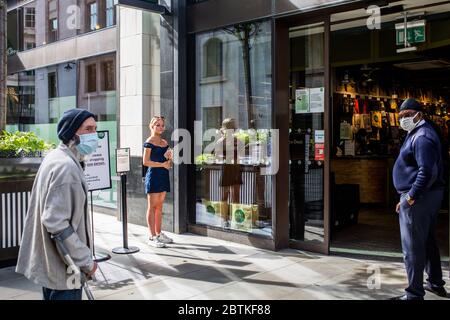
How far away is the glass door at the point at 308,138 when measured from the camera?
23.0 ft

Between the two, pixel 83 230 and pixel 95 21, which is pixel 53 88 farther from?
pixel 83 230

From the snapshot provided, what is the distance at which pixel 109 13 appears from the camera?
33.4 feet

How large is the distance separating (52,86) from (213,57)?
213 inches

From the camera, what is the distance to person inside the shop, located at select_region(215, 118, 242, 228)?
7953mm

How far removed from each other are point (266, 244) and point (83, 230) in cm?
428

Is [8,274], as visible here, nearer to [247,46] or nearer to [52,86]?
[247,46]

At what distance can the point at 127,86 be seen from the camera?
9422 mm

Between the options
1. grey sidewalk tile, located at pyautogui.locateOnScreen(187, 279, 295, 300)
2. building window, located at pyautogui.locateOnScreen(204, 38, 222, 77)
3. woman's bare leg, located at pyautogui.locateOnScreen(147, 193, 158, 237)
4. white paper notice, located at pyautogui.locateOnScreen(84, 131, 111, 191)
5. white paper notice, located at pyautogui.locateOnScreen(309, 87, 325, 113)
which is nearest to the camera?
grey sidewalk tile, located at pyautogui.locateOnScreen(187, 279, 295, 300)

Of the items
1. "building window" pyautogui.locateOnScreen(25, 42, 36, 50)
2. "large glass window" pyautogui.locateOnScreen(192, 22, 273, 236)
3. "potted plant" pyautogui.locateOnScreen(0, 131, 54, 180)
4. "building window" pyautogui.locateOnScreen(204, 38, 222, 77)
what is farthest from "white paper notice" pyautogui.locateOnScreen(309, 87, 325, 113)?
"building window" pyautogui.locateOnScreen(25, 42, 36, 50)

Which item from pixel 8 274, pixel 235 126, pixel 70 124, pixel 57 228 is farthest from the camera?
pixel 235 126

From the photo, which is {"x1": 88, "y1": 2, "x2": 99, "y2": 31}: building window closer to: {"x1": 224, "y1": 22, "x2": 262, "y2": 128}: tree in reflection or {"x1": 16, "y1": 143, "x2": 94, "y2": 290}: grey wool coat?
{"x1": 224, "y1": 22, "x2": 262, "y2": 128}: tree in reflection

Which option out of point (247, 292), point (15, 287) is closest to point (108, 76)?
point (15, 287)

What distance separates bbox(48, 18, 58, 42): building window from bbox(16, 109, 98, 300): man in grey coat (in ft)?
30.5
